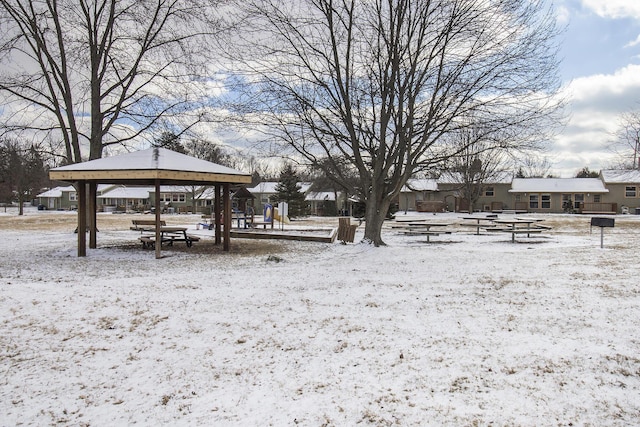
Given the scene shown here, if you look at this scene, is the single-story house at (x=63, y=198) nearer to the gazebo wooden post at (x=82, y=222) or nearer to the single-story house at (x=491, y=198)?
the single-story house at (x=491, y=198)

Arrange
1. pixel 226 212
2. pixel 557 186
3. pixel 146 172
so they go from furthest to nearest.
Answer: pixel 557 186 → pixel 226 212 → pixel 146 172

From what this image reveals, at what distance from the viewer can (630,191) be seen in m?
46.9

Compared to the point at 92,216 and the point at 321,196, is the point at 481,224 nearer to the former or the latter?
the point at 92,216

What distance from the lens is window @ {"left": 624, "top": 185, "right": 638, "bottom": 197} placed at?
1841 inches

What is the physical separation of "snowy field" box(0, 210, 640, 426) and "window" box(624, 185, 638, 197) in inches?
1805

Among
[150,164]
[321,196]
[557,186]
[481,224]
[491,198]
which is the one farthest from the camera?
[491,198]

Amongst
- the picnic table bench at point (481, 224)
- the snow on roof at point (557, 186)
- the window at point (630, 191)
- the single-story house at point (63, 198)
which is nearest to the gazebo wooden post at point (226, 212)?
the picnic table bench at point (481, 224)

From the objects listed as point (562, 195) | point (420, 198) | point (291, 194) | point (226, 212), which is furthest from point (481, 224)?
point (562, 195)

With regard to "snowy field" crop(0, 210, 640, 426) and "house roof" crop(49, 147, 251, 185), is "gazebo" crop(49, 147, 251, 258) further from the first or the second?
"snowy field" crop(0, 210, 640, 426)

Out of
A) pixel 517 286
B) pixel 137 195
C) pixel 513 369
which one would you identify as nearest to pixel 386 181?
pixel 517 286

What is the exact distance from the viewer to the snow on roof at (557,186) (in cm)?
4847

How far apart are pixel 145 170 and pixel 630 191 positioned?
5182 cm

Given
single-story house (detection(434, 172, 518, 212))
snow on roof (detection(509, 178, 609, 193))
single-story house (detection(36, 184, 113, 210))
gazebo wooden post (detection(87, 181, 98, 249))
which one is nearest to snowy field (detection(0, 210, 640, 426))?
gazebo wooden post (detection(87, 181, 98, 249))

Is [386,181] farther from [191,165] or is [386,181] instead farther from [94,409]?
[94,409]
